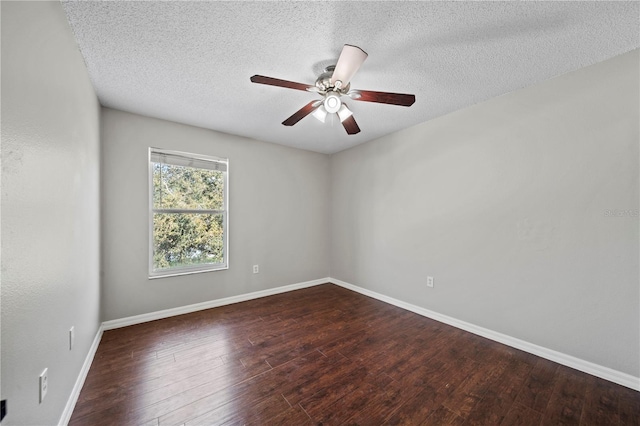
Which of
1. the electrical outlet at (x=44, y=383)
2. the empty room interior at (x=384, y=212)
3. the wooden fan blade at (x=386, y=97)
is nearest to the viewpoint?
the electrical outlet at (x=44, y=383)

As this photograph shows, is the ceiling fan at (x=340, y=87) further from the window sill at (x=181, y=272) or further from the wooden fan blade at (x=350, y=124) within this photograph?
the window sill at (x=181, y=272)

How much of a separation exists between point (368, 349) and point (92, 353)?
242 cm

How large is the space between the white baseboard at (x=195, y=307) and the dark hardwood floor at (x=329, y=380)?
11 centimetres

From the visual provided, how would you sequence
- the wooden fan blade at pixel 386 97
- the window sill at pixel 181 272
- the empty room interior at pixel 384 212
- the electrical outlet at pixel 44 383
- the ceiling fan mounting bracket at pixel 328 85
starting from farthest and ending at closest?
the window sill at pixel 181 272 → the ceiling fan mounting bracket at pixel 328 85 → the wooden fan blade at pixel 386 97 → the empty room interior at pixel 384 212 → the electrical outlet at pixel 44 383

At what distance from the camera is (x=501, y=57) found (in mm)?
1839

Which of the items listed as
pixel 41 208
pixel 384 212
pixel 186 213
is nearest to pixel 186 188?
pixel 186 213

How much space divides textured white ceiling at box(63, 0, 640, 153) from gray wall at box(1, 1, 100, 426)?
374 millimetres

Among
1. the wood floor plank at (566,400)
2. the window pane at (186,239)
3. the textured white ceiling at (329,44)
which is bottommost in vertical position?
the wood floor plank at (566,400)

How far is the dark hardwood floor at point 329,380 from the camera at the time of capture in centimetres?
151

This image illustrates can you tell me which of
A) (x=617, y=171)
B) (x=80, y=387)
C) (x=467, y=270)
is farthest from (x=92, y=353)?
(x=617, y=171)

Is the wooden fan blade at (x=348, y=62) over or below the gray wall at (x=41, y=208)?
over

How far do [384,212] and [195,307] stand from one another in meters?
2.88

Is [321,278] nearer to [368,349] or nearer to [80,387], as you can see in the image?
[368,349]

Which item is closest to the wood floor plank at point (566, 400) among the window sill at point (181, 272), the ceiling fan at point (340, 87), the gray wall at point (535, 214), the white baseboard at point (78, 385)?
the gray wall at point (535, 214)
